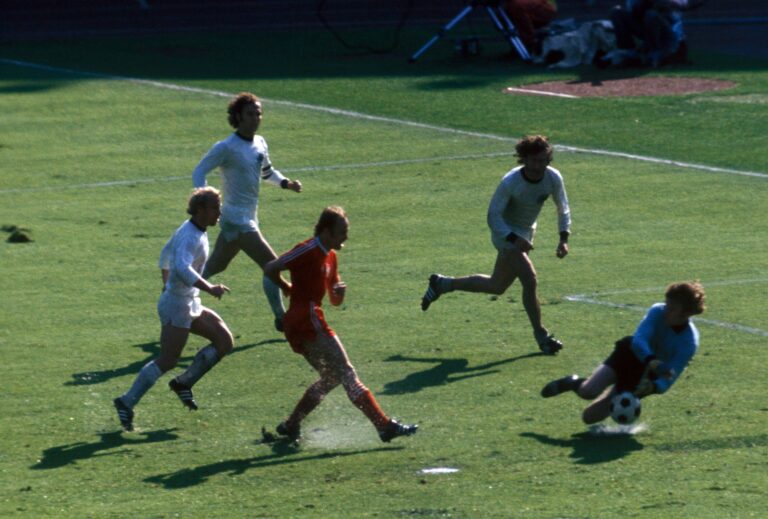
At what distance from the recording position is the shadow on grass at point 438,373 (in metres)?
11.4

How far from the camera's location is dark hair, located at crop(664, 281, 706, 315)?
966 cm

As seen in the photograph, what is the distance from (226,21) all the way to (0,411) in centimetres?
2874

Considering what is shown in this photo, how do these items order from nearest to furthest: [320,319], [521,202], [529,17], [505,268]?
[320,319] < [521,202] < [505,268] < [529,17]

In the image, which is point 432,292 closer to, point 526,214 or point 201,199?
point 526,214

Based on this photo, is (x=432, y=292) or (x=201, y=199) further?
(x=432, y=292)

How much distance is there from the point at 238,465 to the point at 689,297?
9.39 ft

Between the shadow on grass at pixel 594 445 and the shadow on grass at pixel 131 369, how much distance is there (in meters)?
3.26

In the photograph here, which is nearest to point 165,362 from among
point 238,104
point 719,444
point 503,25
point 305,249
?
point 305,249

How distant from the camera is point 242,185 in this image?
42.3 feet

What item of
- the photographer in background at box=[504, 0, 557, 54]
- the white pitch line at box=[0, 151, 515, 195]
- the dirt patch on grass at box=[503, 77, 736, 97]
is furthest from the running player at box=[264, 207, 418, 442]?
the photographer in background at box=[504, 0, 557, 54]

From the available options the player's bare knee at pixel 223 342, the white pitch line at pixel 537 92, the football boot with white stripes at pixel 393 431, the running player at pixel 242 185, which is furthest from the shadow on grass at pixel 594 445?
the white pitch line at pixel 537 92

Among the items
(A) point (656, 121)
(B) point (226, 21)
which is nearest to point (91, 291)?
(A) point (656, 121)

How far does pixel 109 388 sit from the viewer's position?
37.4 ft

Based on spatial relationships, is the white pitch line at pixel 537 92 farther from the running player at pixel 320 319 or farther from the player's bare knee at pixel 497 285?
the running player at pixel 320 319
